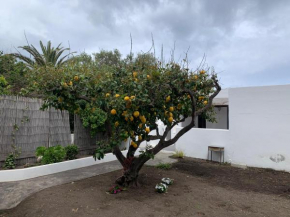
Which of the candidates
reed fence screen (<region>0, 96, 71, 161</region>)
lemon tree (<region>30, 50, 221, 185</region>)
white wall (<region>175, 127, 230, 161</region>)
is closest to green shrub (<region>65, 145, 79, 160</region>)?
reed fence screen (<region>0, 96, 71, 161</region>)

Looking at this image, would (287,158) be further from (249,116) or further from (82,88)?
(82,88)

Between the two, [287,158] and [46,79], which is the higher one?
[46,79]

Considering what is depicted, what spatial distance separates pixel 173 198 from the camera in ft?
14.7

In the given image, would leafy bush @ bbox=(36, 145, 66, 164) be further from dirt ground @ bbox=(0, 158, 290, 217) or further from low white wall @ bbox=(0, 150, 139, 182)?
dirt ground @ bbox=(0, 158, 290, 217)

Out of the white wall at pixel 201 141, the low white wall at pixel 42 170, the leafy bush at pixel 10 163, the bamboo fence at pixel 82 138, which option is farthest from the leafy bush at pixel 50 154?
the white wall at pixel 201 141

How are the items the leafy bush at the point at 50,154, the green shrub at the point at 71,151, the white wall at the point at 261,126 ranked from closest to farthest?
the leafy bush at the point at 50,154 < the white wall at the point at 261,126 < the green shrub at the point at 71,151

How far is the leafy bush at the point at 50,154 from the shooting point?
6.42 metres

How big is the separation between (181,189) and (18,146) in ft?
14.4

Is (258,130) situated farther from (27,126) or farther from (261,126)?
(27,126)

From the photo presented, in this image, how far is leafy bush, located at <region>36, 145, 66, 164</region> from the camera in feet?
21.1

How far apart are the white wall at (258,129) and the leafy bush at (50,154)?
519 centimetres

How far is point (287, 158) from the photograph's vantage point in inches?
271

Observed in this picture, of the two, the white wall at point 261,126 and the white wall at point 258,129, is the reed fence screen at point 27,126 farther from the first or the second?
the white wall at point 261,126

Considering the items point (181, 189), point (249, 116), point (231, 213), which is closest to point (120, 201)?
point (181, 189)
